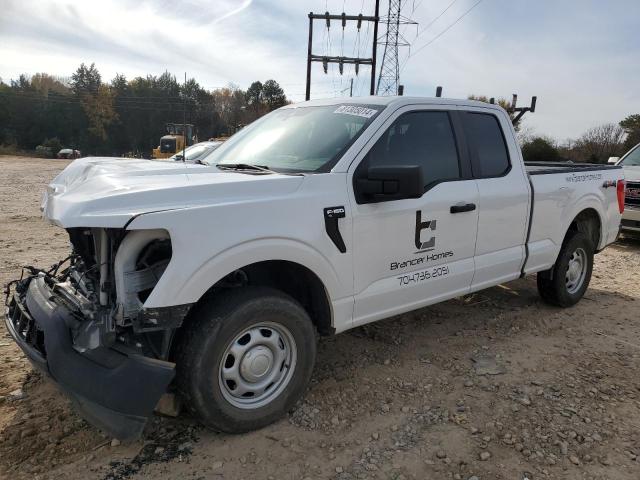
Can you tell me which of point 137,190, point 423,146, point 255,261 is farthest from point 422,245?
point 137,190

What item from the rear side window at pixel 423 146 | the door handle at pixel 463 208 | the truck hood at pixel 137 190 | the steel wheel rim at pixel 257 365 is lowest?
the steel wheel rim at pixel 257 365

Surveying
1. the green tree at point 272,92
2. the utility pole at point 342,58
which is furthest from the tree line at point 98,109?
the utility pole at point 342,58

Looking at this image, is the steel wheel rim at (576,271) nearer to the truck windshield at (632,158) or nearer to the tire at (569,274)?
the tire at (569,274)

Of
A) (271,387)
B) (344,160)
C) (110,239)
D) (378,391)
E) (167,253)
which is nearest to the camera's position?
(110,239)

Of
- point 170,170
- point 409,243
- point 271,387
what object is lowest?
point 271,387

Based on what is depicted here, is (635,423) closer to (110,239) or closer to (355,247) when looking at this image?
(355,247)

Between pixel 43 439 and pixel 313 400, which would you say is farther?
pixel 313 400

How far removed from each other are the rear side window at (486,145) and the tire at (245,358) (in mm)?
2111

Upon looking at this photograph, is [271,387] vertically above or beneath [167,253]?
beneath

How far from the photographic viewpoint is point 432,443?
2.93 m

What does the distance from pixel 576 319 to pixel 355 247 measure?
3120 mm

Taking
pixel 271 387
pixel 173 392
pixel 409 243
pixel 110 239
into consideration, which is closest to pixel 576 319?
pixel 409 243

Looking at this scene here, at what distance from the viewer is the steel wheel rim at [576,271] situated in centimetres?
538

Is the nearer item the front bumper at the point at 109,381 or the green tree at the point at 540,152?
the front bumper at the point at 109,381
